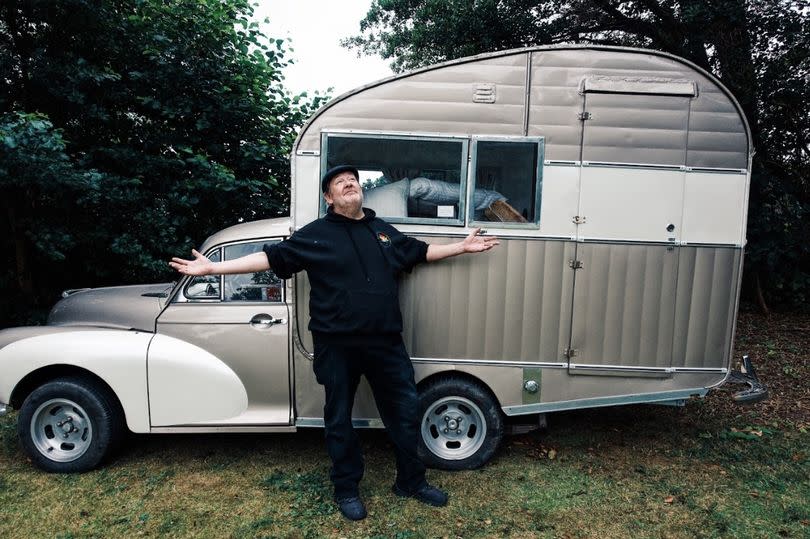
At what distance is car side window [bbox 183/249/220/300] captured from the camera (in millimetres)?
4094

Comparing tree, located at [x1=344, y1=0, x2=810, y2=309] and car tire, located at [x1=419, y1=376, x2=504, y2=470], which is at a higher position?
tree, located at [x1=344, y1=0, x2=810, y2=309]

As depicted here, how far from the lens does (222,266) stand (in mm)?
3492

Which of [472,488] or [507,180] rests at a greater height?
[507,180]

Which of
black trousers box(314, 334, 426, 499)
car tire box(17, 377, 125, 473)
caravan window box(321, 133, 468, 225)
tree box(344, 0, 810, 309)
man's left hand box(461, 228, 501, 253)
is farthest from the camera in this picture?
tree box(344, 0, 810, 309)

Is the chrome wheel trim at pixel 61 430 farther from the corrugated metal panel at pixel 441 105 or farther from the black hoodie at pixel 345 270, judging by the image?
the corrugated metal panel at pixel 441 105

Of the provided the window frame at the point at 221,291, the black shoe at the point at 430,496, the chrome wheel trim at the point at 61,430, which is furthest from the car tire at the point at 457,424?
the chrome wheel trim at the point at 61,430

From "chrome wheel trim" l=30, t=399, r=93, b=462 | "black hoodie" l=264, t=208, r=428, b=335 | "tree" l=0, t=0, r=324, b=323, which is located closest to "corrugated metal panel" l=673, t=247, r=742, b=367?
"black hoodie" l=264, t=208, r=428, b=335

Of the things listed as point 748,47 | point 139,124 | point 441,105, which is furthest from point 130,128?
point 748,47

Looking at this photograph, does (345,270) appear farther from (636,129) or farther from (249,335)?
(636,129)

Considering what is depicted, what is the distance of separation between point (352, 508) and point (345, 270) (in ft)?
5.23

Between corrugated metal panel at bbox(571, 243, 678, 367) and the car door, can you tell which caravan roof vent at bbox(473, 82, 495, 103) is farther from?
the car door

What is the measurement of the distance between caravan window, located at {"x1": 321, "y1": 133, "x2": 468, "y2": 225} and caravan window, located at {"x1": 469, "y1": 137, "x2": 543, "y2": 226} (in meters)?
0.12

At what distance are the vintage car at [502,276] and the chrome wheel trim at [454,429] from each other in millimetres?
27

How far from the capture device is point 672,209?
373cm
